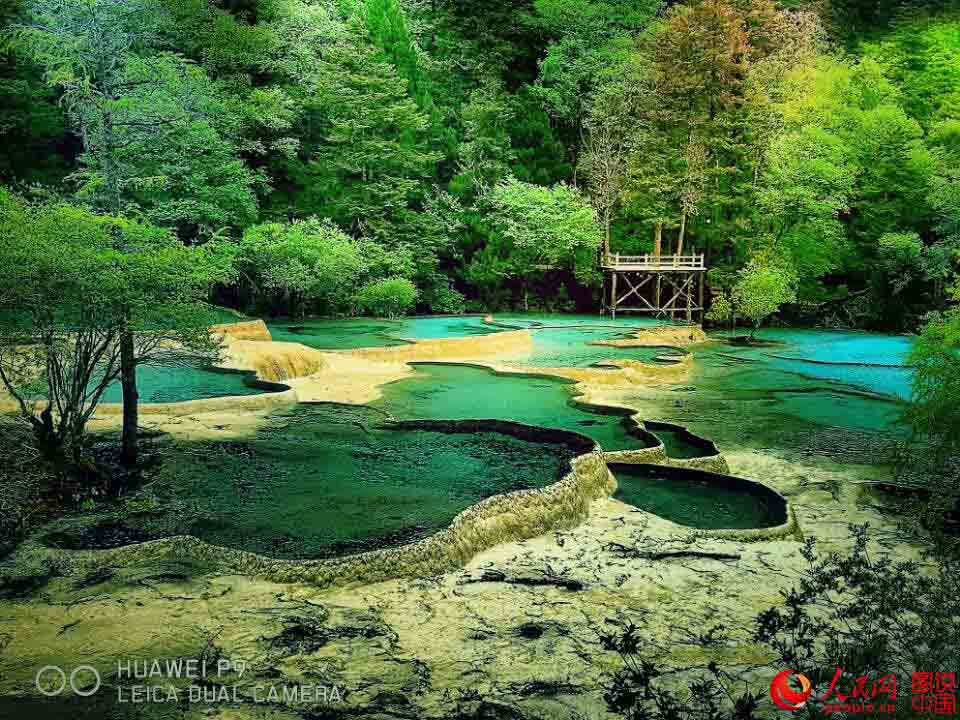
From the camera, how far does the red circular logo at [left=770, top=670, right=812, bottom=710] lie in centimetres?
379

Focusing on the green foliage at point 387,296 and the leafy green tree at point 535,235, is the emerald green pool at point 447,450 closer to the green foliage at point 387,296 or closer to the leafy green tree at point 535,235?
the green foliage at point 387,296

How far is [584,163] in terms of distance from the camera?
30.0 meters

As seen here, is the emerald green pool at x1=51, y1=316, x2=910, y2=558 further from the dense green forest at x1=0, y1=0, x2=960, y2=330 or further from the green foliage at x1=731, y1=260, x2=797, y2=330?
the dense green forest at x1=0, y1=0, x2=960, y2=330

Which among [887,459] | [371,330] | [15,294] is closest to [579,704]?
[15,294]

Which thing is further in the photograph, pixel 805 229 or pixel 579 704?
pixel 805 229

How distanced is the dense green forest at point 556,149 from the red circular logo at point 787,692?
64.3 feet

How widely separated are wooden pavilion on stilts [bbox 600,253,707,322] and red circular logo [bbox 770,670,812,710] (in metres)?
23.7

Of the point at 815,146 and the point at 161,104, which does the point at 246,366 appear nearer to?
the point at 161,104

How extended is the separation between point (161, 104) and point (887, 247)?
2227cm

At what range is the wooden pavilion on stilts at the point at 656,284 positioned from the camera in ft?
89.5

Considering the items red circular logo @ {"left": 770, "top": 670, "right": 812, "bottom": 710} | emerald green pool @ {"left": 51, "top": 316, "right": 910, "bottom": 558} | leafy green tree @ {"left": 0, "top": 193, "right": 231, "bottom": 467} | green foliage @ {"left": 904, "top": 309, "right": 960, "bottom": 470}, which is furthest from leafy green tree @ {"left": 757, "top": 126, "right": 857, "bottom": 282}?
red circular logo @ {"left": 770, "top": 670, "right": 812, "bottom": 710}

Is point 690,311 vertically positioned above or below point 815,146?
below

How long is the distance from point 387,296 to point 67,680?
71.0 ft

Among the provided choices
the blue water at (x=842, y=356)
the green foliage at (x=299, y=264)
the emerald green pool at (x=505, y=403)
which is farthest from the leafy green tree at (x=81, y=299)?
the green foliage at (x=299, y=264)
